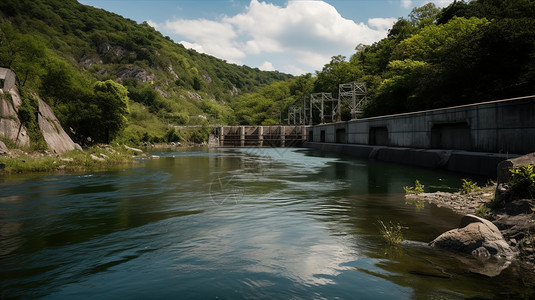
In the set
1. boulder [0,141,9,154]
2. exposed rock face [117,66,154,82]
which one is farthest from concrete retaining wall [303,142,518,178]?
exposed rock face [117,66,154,82]

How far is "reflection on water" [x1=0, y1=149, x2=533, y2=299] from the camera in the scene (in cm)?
548

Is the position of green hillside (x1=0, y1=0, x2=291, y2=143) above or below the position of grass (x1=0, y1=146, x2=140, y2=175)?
above

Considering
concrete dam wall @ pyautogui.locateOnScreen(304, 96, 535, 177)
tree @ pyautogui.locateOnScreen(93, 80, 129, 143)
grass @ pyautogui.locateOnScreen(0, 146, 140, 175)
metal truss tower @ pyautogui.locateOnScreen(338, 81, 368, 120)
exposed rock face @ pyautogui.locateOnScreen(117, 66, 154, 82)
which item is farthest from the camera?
exposed rock face @ pyautogui.locateOnScreen(117, 66, 154, 82)

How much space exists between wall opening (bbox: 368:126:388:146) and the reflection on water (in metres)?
22.6

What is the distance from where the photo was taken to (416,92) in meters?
42.8

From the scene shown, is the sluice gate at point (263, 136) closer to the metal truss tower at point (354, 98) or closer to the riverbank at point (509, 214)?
the metal truss tower at point (354, 98)

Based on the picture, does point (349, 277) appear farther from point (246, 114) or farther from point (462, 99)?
point (246, 114)

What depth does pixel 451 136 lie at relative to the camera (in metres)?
24.7

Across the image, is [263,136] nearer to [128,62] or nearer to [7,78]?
[7,78]

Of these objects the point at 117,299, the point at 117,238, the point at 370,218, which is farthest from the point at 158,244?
the point at 370,218

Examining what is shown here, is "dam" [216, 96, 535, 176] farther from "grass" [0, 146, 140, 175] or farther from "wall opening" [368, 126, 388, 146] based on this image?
"grass" [0, 146, 140, 175]

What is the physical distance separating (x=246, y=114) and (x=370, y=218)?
128030 millimetres

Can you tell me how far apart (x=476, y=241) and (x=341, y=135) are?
44211 mm

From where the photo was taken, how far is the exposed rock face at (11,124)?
82.5ft
